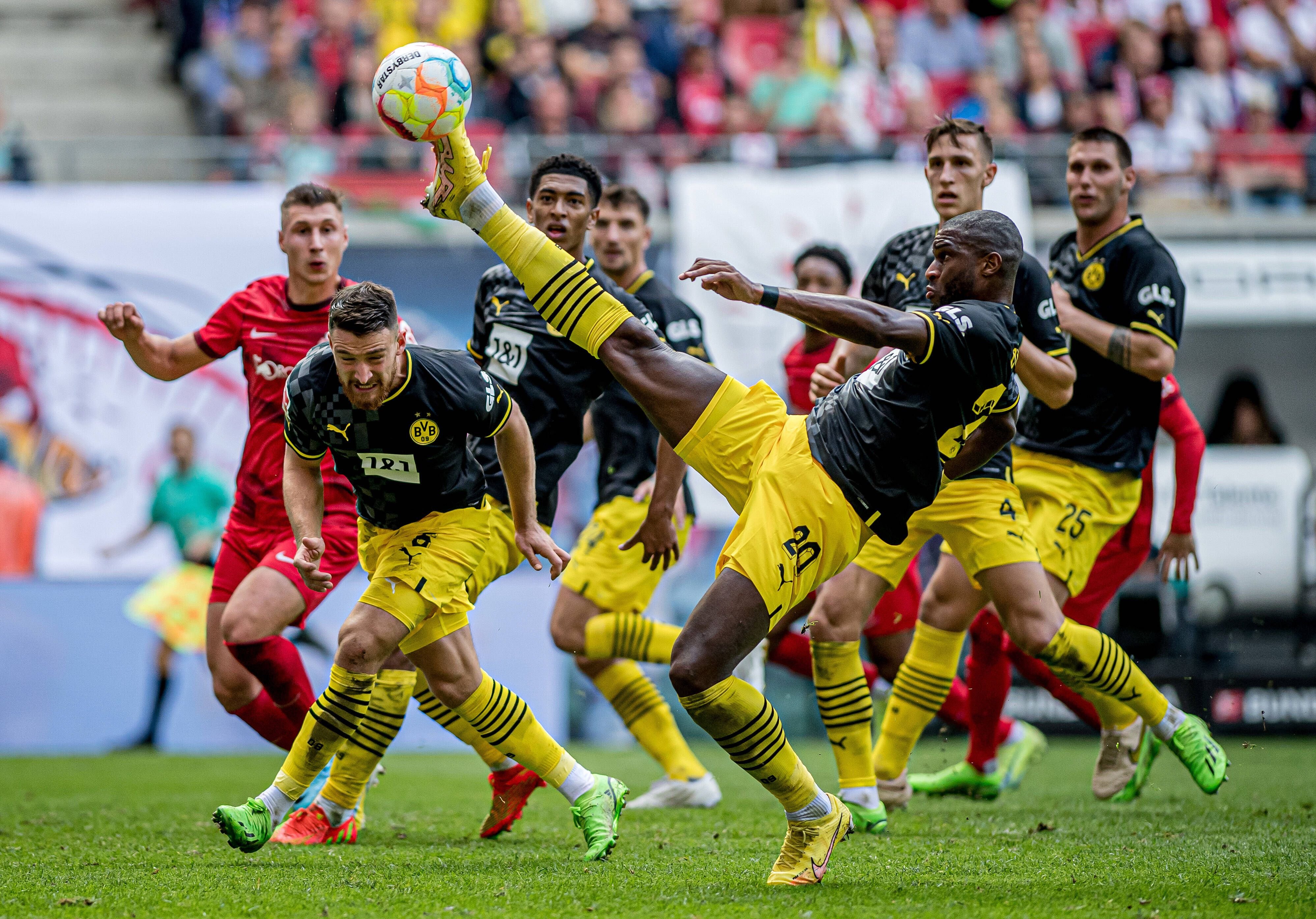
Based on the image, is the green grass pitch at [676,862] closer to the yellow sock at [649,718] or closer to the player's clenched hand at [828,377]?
the yellow sock at [649,718]

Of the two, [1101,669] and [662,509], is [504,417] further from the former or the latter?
[1101,669]

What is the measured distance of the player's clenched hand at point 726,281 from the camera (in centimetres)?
418

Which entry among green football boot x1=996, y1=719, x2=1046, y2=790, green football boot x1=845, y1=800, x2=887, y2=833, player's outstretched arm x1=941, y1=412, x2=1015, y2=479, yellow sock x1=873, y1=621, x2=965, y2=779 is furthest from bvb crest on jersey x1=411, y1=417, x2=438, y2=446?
green football boot x1=996, y1=719, x2=1046, y2=790

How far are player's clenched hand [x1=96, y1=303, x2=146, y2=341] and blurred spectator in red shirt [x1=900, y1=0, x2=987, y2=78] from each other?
11.4 metres

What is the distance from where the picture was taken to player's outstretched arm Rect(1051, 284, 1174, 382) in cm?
645

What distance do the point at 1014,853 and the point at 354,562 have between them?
298 centimetres

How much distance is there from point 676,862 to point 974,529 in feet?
6.25

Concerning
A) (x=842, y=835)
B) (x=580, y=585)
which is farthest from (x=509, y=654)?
(x=842, y=835)

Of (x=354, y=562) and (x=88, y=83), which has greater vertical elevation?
(x=88, y=83)

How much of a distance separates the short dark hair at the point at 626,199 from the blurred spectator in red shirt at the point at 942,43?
913 centimetres

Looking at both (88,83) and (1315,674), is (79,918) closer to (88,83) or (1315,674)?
(1315,674)

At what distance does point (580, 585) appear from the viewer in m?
6.95

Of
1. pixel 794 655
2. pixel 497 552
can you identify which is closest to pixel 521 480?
pixel 497 552

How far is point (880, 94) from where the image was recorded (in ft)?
48.0
